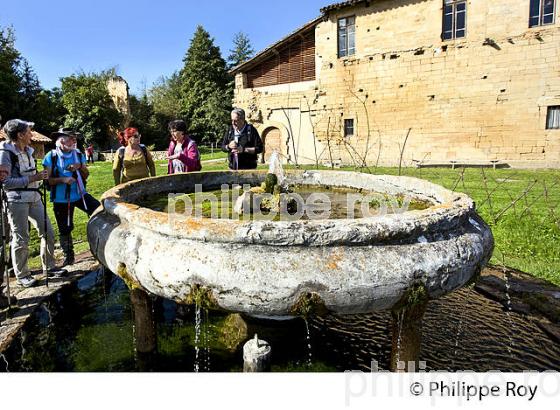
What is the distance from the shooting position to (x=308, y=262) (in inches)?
79.8

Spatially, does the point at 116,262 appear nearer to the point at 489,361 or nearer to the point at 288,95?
the point at 489,361

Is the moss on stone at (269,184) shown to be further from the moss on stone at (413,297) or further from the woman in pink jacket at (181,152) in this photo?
the woman in pink jacket at (181,152)

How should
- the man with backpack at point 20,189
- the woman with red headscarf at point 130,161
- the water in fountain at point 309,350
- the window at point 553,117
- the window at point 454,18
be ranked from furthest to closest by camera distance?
1. the window at point 454,18
2. the window at point 553,117
3. the woman with red headscarf at point 130,161
4. the man with backpack at point 20,189
5. the water in fountain at point 309,350

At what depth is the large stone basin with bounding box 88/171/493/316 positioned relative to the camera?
2020 millimetres

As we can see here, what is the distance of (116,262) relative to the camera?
248 cm

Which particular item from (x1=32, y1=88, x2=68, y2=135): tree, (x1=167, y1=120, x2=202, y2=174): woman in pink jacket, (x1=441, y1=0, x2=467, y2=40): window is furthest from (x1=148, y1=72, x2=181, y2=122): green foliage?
(x1=167, y1=120, x2=202, y2=174): woman in pink jacket

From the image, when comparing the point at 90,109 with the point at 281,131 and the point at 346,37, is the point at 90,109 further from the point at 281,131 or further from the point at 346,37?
the point at 346,37

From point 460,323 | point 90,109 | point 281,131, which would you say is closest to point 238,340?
point 460,323

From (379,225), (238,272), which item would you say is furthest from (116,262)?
(379,225)

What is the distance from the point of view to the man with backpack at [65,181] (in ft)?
15.7

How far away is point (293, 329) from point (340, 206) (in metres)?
1.29

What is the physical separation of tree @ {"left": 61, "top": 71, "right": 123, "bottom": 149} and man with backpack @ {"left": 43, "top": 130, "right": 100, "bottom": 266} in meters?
29.6

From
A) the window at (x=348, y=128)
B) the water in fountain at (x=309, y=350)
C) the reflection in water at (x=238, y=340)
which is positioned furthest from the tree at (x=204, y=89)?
the water in fountain at (x=309, y=350)

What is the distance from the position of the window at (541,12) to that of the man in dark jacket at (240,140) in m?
15.9
